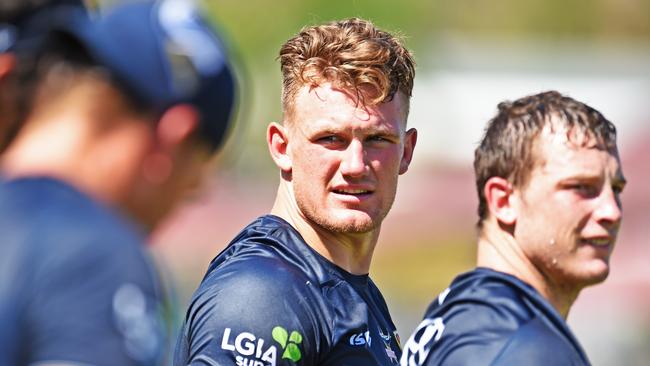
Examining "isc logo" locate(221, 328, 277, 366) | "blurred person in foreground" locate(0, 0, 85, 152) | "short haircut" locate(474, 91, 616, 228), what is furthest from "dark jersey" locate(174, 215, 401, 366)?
"blurred person in foreground" locate(0, 0, 85, 152)

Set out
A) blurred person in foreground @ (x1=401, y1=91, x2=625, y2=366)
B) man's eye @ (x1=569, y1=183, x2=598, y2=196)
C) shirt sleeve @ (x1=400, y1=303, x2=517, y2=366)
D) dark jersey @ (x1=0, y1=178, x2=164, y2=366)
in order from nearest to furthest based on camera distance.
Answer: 1. dark jersey @ (x1=0, y1=178, x2=164, y2=366)
2. shirt sleeve @ (x1=400, y1=303, x2=517, y2=366)
3. blurred person in foreground @ (x1=401, y1=91, x2=625, y2=366)
4. man's eye @ (x1=569, y1=183, x2=598, y2=196)

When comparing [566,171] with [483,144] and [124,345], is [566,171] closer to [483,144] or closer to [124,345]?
[483,144]

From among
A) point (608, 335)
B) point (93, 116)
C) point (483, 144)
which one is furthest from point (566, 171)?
point (608, 335)

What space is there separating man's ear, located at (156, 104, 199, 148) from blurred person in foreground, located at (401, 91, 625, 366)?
166cm

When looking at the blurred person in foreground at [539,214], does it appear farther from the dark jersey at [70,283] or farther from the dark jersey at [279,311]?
the dark jersey at [70,283]

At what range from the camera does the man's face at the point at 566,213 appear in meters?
4.84

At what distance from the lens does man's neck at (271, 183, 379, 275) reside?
4.86 m

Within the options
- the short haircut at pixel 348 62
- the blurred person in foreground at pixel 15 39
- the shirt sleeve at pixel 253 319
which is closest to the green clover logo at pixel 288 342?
the shirt sleeve at pixel 253 319

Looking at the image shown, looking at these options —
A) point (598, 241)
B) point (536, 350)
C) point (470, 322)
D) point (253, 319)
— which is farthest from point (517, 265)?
point (253, 319)

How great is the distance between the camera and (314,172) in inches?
189

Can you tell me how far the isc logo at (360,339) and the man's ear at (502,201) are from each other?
0.70 metres

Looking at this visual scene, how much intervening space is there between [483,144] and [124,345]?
2.49 meters

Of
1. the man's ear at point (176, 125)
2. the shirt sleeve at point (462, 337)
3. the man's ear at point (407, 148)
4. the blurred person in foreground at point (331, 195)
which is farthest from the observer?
the man's ear at point (407, 148)

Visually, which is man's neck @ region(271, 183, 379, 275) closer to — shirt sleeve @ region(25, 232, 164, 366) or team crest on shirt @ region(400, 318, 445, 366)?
team crest on shirt @ region(400, 318, 445, 366)
